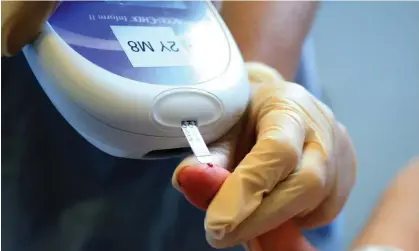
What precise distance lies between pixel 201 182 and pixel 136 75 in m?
0.11

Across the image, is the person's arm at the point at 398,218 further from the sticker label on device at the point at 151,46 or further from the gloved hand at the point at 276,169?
the sticker label on device at the point at 151,46

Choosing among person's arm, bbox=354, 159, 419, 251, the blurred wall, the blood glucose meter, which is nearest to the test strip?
the blood glucose meter

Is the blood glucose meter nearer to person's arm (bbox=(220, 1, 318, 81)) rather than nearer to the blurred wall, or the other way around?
person's arm (bbox=(220, 1, 318, 81))

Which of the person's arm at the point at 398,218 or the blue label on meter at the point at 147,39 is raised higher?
the blue label on meter at the point at 147,39

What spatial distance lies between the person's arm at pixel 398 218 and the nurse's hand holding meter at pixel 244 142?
0.04 m

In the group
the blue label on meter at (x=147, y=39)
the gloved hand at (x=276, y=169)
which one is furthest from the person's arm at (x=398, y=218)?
the blue label on meter at (x=147, y=39)

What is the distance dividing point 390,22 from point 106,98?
71cm

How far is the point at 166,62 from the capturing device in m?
0.51

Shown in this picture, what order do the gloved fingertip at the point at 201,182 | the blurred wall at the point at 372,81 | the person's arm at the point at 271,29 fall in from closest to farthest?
1. the gloved fingertip at the point at 201,182
2. the person's arm at the point at 271,29
3. the blurred wall at the point at 372,81

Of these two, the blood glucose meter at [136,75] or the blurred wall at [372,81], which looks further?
the blurred wall at [372,81]

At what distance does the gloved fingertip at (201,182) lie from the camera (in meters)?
0.42

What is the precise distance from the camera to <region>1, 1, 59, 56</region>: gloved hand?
0.48 metres

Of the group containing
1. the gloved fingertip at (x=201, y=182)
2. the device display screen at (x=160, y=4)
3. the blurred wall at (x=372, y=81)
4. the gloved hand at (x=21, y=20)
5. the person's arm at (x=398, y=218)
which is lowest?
the blurred wall at (x=372, y=81)

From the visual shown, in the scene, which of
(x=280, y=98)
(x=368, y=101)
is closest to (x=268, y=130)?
(x=280, y=98)
